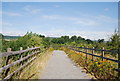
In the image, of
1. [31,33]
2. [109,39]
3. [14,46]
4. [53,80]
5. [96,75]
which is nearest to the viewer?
[53,80]

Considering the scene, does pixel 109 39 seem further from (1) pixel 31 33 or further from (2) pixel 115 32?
(1) pixel 31 33

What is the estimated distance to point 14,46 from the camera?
14.7m

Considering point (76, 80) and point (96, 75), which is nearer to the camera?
point (76, 80)

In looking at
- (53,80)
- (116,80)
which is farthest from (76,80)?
(116,80)

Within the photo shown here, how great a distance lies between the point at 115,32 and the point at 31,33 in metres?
17.8

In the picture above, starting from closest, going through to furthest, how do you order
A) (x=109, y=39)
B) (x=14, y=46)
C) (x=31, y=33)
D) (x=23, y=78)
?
(x=23, y=78)
(x=14, y=46)
(x=31, y=33)
(x=109, y=39)

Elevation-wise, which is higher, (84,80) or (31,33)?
(31,33)

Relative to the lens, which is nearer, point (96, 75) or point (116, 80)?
point (116, 80)

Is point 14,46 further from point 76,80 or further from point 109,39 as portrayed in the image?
point 109,39

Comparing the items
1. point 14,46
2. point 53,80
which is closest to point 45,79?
point 53,80

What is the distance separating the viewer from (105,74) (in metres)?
8.09

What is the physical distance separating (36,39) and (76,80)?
45.8ft

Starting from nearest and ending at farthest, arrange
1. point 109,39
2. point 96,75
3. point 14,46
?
point 96,75 → point 14,46 → point 109,39

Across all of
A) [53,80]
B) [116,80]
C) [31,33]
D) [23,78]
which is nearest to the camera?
[116,80]
